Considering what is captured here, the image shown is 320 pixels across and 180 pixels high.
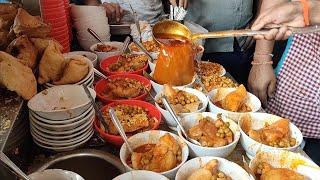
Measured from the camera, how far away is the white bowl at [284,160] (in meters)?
1.34

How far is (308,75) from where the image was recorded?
2268mm

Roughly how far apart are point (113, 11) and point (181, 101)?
133 cm

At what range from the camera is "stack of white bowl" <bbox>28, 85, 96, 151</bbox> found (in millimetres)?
1420

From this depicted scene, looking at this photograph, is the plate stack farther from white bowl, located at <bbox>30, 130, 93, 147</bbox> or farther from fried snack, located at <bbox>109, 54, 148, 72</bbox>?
white bowl, located at <bbox>30, 130, 93, 147</bbox>

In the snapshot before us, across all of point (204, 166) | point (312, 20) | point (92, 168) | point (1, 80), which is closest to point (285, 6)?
point (312, 20)

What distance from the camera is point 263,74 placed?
242 centimetres

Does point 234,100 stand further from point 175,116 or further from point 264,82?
point 264,82

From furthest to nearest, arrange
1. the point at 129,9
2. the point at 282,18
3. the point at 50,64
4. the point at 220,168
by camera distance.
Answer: the point at 129,9 → the point at 282,18 → the point at 50,64 → the point at 220,168

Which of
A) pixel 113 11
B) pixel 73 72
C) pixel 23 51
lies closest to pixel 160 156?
pixel 73 72

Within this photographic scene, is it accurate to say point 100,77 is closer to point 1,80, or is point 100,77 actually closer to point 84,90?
point 84,90

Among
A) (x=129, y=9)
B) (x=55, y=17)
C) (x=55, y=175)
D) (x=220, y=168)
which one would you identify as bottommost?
(x=220, y=168)

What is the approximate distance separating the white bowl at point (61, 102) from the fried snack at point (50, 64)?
0.14 m

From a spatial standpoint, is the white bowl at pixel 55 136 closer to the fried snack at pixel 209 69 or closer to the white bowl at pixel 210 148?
the white bowl at pixel 210 148

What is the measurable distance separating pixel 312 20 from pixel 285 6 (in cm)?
17
